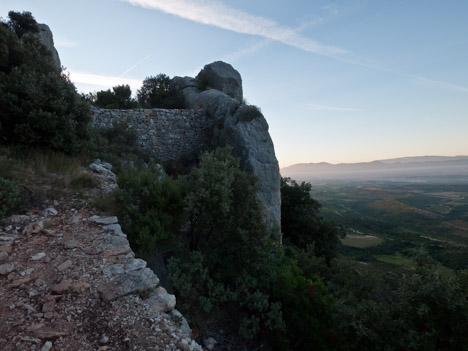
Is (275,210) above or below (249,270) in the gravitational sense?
above

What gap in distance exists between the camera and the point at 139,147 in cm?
1225

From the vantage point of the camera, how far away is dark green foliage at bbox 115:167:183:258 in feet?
18.1

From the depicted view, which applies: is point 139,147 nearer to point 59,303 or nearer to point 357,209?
point 59,303

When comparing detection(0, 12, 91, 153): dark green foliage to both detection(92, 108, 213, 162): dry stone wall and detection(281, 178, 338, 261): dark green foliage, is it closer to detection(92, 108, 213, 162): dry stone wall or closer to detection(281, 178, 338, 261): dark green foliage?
detection(92, 108, 213, 162): dry stone wall

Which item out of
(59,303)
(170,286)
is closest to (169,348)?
(59,303)

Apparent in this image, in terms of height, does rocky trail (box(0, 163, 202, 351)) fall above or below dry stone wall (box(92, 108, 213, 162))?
below

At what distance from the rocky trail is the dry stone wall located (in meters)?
8.58


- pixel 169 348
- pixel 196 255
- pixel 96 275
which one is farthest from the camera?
pixel 196 255

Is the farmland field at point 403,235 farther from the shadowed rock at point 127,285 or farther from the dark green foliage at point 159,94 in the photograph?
the shadowed rock at point 127,285

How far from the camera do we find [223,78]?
56.5 ft

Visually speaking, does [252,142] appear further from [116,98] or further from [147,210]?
[116,98]

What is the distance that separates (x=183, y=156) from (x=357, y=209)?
80.4 metres

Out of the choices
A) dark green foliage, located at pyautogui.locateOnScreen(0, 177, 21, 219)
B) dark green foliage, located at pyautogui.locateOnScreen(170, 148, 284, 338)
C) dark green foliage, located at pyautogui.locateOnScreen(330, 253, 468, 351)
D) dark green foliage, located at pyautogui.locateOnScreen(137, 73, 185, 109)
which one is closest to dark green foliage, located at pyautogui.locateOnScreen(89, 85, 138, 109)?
dark green foliage, located at pyautogui.locateOnScreen(137, 73, 185, 109)

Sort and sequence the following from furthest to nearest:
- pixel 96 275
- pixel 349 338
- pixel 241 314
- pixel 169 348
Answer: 1. pixel 241 314
2. pixel 349 338
3. pixel 96 275
4. pixel 169 348
